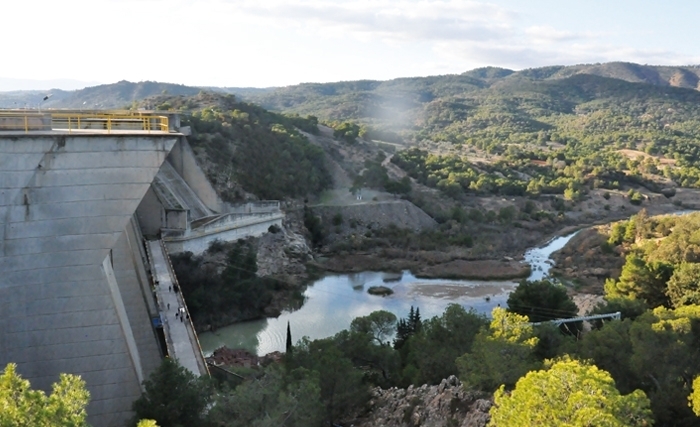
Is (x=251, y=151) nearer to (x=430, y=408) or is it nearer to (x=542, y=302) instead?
(x=542, y=302)

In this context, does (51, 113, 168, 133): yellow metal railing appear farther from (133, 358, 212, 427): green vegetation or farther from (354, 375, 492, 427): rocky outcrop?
(354, 375, 492, 427): rocky outcrop

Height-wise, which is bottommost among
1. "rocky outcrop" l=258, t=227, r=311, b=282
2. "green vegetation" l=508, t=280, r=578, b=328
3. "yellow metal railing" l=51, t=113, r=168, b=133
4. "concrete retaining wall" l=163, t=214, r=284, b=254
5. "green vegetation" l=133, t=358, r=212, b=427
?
"rocky outcrop" l=258, t=227, r=311, b=282

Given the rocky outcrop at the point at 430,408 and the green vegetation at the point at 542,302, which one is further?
the green vegetation at the point at 542,302


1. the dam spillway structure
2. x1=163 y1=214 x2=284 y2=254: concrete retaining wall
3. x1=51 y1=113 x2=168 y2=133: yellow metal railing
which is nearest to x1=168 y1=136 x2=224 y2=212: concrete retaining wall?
x1=163 y1=214 x2=284 y2=254: concrete retaining wall

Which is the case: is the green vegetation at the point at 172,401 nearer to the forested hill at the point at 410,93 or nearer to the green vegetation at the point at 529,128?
the green vegetation at the point at 529,128

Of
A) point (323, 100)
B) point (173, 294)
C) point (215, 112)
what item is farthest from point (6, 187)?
point (323, 100)

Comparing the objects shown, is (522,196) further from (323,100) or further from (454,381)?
(323,100)

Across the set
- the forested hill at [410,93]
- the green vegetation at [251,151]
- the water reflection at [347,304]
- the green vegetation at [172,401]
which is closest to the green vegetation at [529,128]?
the forested hill at [410,93]
